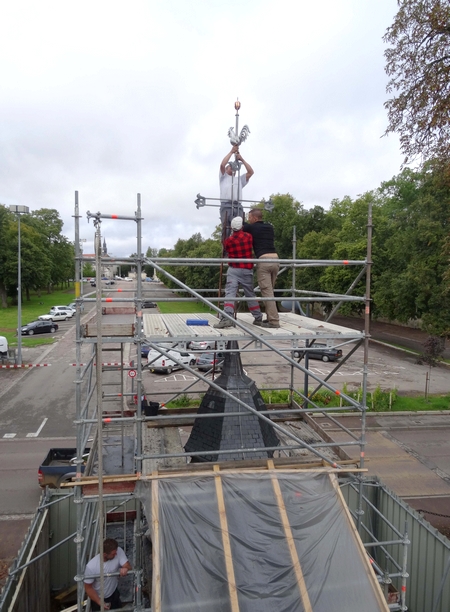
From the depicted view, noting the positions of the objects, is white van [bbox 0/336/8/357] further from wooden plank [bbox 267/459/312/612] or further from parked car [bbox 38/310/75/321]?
wooden plank [bbox 267/459/312/612]

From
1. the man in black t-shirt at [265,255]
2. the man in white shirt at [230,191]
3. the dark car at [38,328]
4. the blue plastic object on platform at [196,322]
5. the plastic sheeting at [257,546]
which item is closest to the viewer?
the plastic sheeting at [257,546]

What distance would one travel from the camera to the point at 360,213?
1820 inches

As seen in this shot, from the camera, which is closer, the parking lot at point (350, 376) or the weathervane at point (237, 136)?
the weathervane at point (237, 136)

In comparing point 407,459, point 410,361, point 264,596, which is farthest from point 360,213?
point 264,596

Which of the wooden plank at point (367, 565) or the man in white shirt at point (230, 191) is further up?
the man in white shirt at point (230, 191)

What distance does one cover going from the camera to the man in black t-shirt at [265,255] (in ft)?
26.7

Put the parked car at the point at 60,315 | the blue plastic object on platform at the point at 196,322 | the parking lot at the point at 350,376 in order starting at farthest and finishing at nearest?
the parked car at the point at 60,315, the parking lot at the point at 350,376, the blue plastic object on platform at the point at 196,322

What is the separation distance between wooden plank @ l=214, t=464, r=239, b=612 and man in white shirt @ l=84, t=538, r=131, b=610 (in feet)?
6.58

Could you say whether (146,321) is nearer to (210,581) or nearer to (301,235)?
(210,581)

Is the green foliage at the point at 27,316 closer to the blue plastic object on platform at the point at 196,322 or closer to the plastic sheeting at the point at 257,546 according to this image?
the blue plastic object on platform at the point at 196,322

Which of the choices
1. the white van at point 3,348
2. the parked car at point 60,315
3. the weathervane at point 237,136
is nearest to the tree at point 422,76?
the weathervane at point 237,136

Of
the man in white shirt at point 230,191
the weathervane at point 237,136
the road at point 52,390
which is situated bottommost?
the road at point 52,390

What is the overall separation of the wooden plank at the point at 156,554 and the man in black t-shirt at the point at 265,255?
11.0 feet

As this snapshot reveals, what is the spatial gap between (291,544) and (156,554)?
1713 mm
